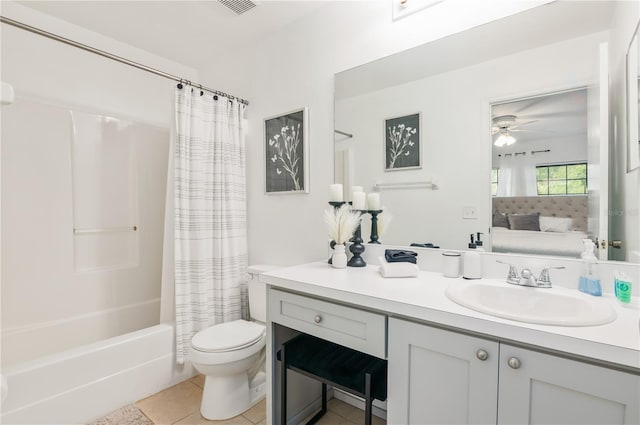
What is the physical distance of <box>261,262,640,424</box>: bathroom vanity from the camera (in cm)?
74

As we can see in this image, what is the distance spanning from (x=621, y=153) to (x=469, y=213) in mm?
564

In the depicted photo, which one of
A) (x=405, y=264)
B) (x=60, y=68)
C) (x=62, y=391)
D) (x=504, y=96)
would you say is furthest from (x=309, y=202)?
(x=60, y=68)

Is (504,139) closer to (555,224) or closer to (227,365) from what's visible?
(555,224)

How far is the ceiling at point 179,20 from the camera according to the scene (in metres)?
1.96

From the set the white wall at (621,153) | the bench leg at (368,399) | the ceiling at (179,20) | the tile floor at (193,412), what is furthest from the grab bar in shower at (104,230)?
the white wall at (621,153)

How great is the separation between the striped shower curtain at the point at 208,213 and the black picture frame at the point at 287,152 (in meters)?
0.23

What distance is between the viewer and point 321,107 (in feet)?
6.40

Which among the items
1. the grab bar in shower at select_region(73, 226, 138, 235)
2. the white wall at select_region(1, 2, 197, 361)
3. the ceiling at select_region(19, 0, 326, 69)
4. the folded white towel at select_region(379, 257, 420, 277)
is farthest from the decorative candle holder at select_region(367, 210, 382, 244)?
the grab bar in shower at select_region(73, 226, 138, 235)

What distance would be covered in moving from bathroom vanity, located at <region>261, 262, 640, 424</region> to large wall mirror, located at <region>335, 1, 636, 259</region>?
34 centimetres

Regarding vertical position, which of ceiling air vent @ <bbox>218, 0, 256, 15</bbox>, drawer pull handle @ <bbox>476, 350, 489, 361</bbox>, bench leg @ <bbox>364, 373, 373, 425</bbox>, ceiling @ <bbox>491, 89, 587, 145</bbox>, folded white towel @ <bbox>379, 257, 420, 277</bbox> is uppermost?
ceiling air vent @ <bbox>218, 0, 256, 15</bbox>

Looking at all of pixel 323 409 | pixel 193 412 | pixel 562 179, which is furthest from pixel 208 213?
pixel 562 179

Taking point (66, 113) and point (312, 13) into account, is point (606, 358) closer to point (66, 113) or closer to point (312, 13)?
point (312, 13)

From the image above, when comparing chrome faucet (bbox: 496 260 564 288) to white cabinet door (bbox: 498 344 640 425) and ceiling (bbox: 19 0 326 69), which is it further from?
ceiling (bbox: 19 0 326 69)

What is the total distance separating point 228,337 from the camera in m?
1.79
